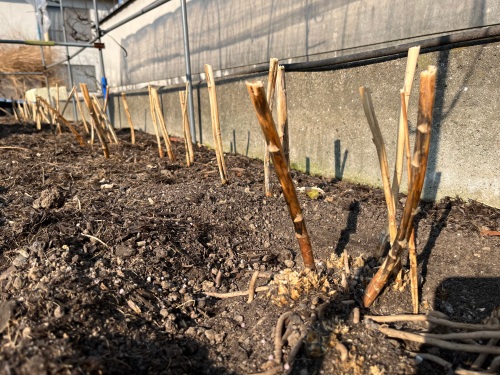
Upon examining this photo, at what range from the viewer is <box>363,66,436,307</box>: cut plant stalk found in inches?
37.4

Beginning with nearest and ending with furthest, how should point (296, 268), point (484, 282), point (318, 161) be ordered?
1. point (484, 282)
2. point (296, 268)
3. point (318, 161)

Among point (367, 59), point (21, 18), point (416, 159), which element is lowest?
point (416, 159)

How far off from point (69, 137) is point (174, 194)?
3966 millimetres

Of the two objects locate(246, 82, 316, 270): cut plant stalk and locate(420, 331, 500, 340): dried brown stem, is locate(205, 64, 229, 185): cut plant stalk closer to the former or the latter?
locate(246, 82, 316, 270): cut plant stalk

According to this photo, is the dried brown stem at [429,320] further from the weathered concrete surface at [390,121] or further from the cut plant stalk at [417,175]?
the weathered concrete surface at [390,121]

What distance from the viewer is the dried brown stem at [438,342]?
1.12 metres

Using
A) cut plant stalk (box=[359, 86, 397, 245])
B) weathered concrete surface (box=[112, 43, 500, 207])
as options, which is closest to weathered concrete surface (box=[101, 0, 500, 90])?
weathered concrete surface (box=[112, 43, 500, 207])

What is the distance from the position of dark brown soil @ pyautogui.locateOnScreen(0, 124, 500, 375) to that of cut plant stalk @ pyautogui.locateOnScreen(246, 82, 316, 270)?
0.21 metres

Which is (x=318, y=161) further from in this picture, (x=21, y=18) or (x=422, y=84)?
(x=21, y=18)

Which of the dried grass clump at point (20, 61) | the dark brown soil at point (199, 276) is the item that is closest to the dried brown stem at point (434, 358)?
the dark brown soil at point (199, 276)

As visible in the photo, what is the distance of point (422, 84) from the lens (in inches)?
37.4

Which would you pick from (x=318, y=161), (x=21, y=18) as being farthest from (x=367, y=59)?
(x=21, y=18)

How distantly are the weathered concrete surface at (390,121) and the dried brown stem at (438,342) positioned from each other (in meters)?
1.31

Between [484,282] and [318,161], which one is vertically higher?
[318,161]
